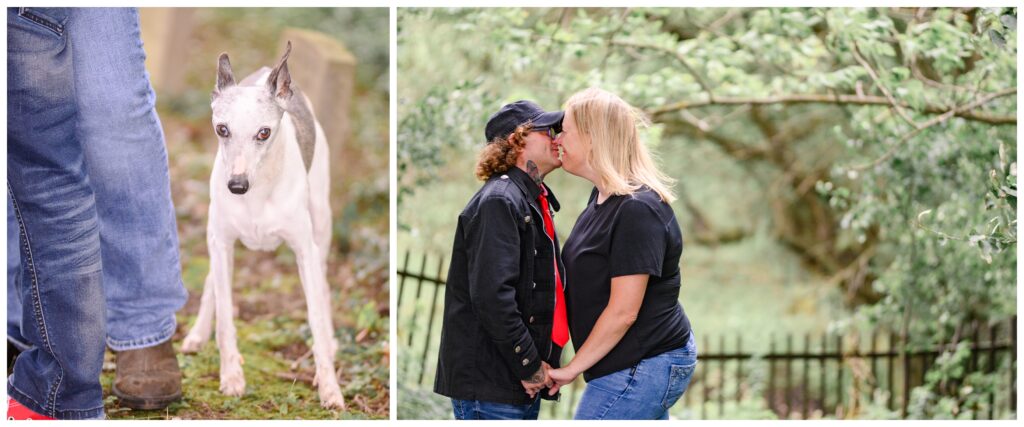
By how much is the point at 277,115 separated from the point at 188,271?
142 cm

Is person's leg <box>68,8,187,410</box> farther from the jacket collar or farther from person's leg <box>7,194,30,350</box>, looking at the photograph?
the jacket collar

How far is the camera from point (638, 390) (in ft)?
8.82

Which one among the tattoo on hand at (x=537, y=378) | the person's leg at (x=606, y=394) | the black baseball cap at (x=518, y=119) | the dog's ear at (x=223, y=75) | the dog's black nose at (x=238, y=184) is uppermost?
the dog's ear at (x=223, y=75)

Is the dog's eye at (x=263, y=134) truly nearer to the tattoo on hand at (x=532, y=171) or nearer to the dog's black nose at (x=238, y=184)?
the dog's black nose at (x=238, y=184)

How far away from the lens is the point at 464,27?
439 cm

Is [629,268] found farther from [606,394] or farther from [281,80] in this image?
[281,80]

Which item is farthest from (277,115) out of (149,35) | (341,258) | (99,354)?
(149,35)

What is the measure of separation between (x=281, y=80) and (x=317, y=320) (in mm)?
874

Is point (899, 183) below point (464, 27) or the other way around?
below

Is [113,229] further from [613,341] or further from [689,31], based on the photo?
[689,31]

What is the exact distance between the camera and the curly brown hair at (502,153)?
8.82 ft

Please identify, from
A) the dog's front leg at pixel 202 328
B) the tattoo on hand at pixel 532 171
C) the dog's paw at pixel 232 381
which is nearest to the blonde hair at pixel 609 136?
the tattoo on hand at pixel 532 171

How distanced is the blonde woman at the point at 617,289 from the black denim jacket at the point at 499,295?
0.38ft

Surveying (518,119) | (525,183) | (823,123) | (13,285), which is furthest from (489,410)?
(823,123)
